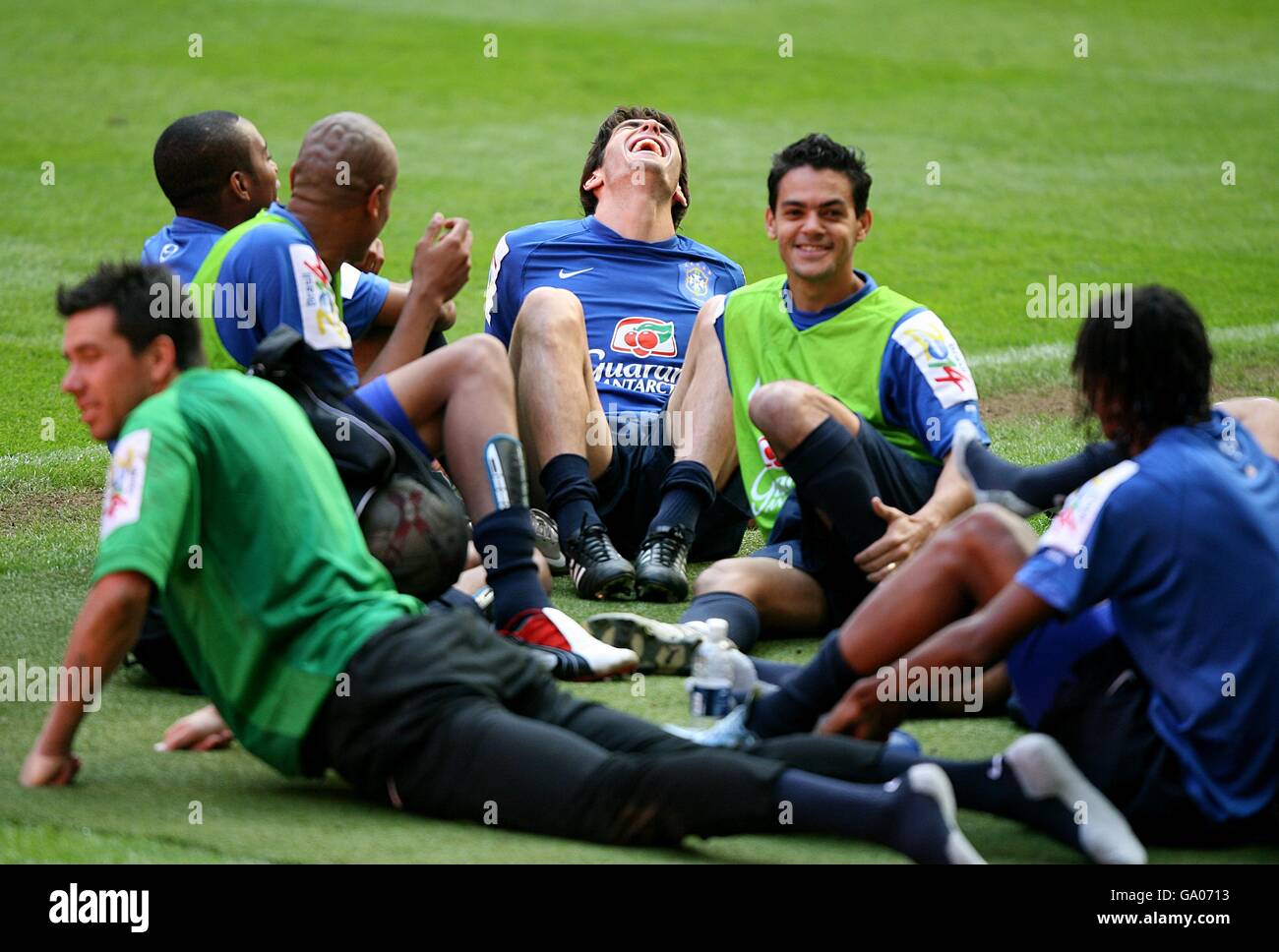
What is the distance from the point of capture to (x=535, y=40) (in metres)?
18.9

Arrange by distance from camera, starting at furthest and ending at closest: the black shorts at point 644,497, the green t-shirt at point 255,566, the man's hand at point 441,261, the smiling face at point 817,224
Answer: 1. the black shorts at point 644,497
2. the man's hand at point 441,261
3. the smiling face at point 817,224
4. the green t-shirt at point 255,566

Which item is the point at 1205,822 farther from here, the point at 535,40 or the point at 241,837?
the point at 535,40

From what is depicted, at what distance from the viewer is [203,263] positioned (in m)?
5.52

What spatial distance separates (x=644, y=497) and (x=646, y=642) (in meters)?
1.39

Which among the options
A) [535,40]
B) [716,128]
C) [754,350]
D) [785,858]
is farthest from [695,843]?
[535,40]

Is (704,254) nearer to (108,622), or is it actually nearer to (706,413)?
(706,413)

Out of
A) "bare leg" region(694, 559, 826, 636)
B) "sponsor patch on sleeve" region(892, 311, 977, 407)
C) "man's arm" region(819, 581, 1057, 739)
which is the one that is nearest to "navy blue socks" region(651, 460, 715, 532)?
"bare leg" region(694, 559, 826, 636)

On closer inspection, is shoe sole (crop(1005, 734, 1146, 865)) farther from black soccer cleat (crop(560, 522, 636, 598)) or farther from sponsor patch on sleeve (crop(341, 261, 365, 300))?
sponsor patch on sleeve (crop(341, 261, 365, 300))

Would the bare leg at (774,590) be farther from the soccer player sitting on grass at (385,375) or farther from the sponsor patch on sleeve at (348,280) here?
the sponsor patch on sleeve at (348,280)

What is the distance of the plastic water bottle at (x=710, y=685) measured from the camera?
4.53 m

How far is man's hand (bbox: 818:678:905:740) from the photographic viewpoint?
4070 millimetres

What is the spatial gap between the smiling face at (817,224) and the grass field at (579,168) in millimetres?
1203

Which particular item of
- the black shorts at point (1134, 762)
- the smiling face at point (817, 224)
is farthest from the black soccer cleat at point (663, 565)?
the black shorts at point (1134, 762)

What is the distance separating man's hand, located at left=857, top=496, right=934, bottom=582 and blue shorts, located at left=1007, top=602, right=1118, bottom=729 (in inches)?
41.1
